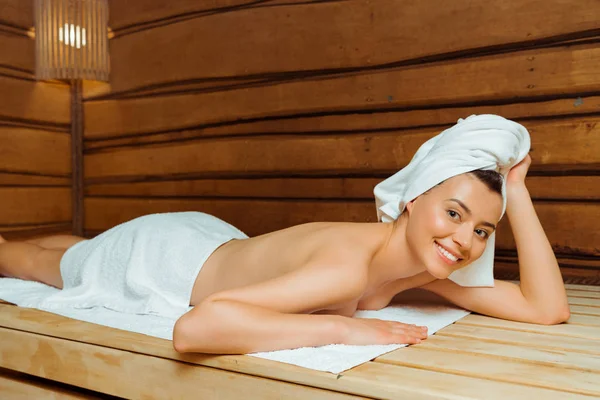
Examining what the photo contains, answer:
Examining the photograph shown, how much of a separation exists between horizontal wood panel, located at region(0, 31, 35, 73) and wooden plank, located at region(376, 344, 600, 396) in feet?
10.1

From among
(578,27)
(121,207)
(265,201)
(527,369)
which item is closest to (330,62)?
(265,201)

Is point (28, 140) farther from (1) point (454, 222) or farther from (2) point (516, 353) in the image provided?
(2) point (516, 353)

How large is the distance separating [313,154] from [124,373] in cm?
169

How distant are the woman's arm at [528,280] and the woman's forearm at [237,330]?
28.9 inches

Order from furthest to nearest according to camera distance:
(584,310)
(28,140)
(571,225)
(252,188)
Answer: (28,140) < (252,188) < (571,225) < (584,310)

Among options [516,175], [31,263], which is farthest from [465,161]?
[31,263]

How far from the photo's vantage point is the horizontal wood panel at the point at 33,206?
3662 mm

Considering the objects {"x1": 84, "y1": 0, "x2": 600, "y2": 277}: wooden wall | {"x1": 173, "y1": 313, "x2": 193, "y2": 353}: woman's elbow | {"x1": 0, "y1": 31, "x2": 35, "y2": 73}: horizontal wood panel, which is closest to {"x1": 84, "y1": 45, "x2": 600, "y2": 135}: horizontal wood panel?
{"x1": 84, "y1": 0, "x2": 600, "y2": 277}: wooden wall

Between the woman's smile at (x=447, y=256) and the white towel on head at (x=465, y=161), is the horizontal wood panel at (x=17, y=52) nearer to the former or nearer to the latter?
the white towel on head at (x=465, y=161)

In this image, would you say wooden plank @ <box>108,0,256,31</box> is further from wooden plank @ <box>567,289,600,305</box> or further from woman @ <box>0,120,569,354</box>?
wooden plank @ <box>567,289,600,305</box>

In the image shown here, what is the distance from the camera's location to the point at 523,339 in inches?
68.6

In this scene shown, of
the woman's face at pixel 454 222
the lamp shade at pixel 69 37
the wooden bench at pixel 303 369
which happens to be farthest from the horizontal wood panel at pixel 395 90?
the woman's face at pixel 454 222

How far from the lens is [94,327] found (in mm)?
1873

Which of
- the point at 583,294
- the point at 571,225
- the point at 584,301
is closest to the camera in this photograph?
the point at 584,301
